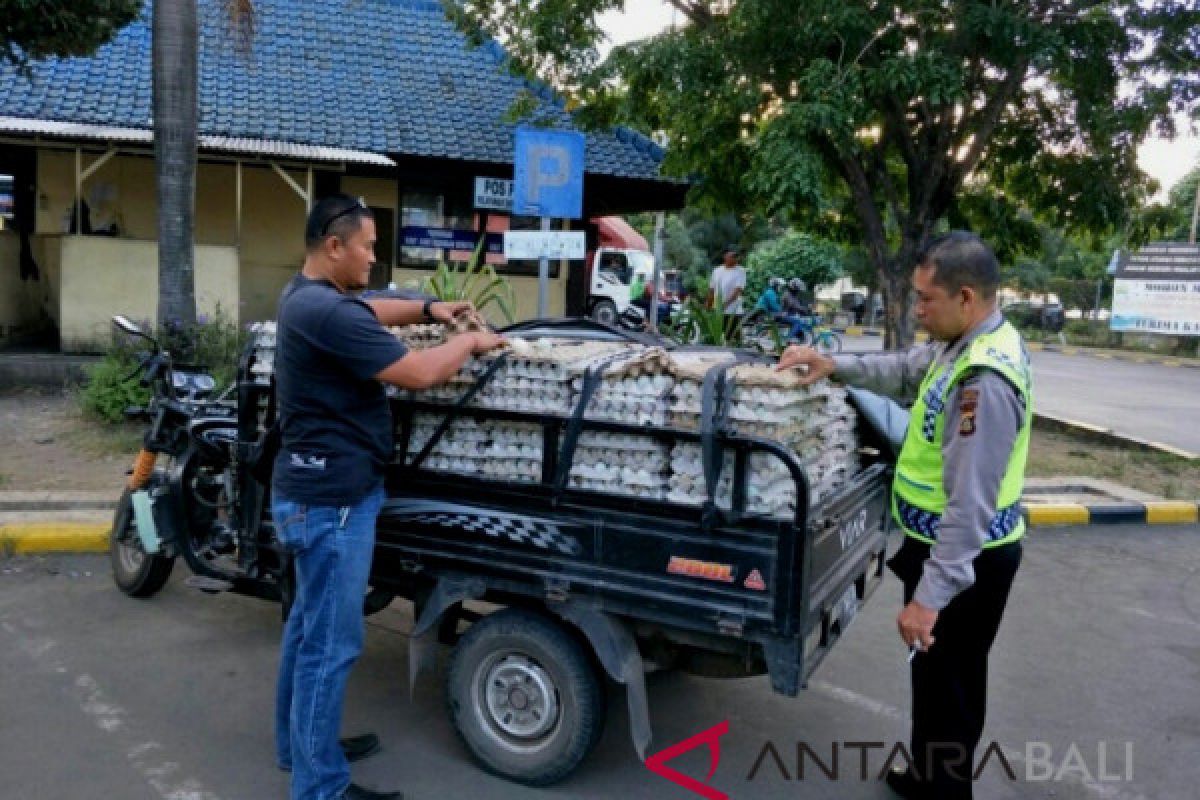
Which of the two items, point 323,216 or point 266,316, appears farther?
point 266,316

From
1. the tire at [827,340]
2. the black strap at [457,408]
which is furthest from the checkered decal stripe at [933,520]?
the tire at [827,340]

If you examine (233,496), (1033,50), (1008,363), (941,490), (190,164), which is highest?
(1033,50)

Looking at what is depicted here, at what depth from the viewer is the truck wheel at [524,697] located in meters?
3.15

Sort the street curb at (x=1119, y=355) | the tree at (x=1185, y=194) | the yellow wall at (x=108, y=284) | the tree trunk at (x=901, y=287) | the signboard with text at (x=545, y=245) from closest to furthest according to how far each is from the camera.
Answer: the signboard with text at (x=545, y=245)
the tree trunk at (x=901, y=287)
the yellow wall at (x=108, y=284)
the street curb at (x=1119, y=355)
the tree at (x=1185, y=194)

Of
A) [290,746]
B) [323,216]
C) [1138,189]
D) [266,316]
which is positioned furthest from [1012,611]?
[266,316]

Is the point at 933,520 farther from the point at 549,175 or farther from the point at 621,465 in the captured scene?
the point at 549,175

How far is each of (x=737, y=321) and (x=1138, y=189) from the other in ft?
16.8

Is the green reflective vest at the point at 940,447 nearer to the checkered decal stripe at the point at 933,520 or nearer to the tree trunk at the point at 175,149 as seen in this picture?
the checkered decal stripe at the point at 933,520

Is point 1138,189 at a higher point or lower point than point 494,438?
higher

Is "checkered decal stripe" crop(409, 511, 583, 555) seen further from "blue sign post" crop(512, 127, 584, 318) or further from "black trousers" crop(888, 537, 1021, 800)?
"blue sign post" crop(512, 127, 584, 318)

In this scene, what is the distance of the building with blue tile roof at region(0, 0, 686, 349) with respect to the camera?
11414 millimetres

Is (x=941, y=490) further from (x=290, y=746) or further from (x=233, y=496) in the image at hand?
(x=233, y=496)

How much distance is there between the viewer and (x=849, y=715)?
3.99 metres

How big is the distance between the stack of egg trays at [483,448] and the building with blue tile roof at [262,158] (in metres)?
9.15
